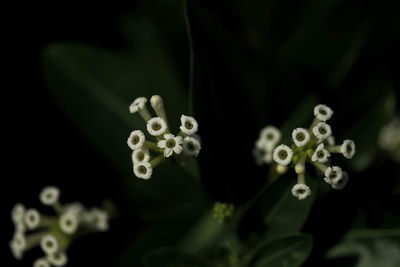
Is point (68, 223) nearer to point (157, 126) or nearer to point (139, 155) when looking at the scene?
point (139, 155)

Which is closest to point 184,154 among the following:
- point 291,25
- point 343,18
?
point 343,18

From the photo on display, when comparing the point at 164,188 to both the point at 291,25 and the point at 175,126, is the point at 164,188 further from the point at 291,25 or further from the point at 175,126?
the point at 291,25

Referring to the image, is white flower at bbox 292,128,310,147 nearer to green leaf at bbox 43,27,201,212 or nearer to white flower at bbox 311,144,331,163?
white flower at bbox 311,144,331,163

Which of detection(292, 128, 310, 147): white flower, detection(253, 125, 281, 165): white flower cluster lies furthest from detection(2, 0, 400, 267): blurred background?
detection(292, 128, 310, 147): white flower

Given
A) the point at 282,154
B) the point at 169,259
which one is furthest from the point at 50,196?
the point at 282,154

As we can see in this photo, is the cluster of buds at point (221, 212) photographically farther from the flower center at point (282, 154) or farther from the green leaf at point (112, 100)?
the green leaf at point (112, 100)
